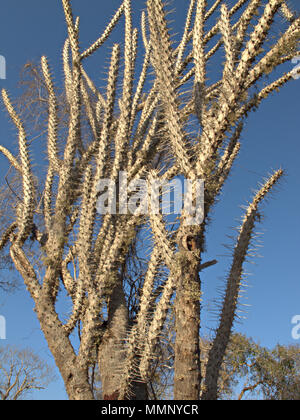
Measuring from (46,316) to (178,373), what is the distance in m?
2.38

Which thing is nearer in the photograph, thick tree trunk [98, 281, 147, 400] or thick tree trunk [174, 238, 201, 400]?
thick tree trunk [174, 238, 201, 400]

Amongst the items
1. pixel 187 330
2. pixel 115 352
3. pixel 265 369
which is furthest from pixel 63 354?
pixel 265 369

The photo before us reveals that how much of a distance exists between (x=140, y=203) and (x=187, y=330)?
2152 millimetres

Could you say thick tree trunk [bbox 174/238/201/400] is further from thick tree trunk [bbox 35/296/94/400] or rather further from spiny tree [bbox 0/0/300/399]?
thick tree trunk [bbox 35/296/94/400]

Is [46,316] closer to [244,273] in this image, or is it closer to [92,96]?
[244,273]

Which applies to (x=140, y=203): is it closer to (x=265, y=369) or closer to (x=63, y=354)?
(x=63, y=354)

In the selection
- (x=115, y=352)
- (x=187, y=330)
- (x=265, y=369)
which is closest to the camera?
(x=187, y=330)

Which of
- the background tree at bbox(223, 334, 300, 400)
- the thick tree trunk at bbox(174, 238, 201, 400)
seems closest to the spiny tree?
the thick tree trunk at bbox(174, 238, 201, 400)

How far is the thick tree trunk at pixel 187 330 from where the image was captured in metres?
3.60

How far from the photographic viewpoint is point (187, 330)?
143 inches

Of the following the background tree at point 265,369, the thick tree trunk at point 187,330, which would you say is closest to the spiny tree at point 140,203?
the thick tree trunk at point 187,330

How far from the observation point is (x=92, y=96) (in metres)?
7.82

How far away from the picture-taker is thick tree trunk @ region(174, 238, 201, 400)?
3.60 meters
